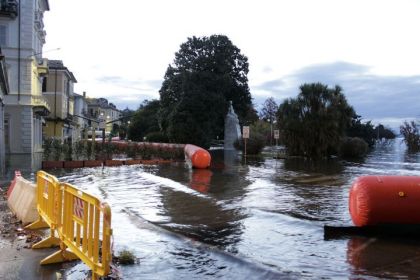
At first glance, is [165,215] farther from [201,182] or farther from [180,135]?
[180,135]

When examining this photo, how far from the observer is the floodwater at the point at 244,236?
7.32 m

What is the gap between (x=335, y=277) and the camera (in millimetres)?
7008

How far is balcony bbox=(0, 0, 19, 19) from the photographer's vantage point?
38.9 meters

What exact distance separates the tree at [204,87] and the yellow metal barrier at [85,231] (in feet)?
159

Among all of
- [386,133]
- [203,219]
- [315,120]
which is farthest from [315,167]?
[386,133]

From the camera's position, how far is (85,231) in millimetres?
6023

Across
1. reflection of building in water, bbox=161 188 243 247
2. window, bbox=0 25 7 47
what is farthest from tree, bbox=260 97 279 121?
reflection of building in water, bbox=161 188 243 247

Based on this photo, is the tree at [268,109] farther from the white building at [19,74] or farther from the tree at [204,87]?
the white building at [19,74]

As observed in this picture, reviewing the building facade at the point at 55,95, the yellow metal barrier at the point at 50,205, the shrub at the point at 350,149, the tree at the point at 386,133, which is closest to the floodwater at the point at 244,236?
the yellow metal barrier at the point at 50,205

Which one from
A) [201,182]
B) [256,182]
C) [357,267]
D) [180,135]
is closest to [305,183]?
Answer: [256,182]

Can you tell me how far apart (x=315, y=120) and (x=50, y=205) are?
35.4 m

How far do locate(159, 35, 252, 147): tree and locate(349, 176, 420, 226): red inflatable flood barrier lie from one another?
46349mm

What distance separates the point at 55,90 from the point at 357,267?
203ft

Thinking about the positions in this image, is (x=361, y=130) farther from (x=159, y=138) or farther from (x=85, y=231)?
(x=85, y=231)
